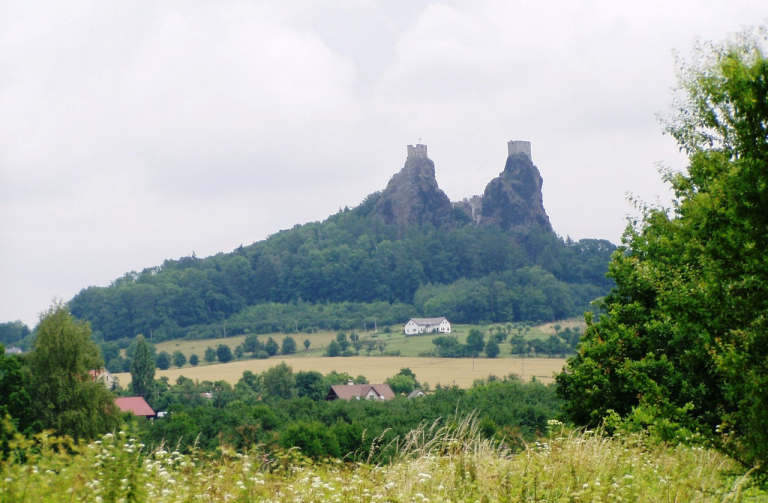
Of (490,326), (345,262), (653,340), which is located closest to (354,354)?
(490,326)

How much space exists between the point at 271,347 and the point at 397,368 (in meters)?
31.5

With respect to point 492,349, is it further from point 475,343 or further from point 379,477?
point 379,477

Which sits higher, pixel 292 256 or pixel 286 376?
pixel 292 256

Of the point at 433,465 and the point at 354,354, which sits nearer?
the point at 433,465

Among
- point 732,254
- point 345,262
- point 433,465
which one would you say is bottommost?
point 433,465

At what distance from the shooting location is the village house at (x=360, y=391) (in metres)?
80.1

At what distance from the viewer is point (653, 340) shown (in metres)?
17.4

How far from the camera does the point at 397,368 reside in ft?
338

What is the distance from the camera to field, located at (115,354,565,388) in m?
94.4

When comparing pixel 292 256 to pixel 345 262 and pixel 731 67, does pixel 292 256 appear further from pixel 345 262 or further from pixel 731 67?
pixel 731 67

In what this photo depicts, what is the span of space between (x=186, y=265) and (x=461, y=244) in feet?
A: 224

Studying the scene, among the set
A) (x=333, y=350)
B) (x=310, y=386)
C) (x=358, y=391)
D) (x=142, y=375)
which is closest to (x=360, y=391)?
(x=358, y=391)

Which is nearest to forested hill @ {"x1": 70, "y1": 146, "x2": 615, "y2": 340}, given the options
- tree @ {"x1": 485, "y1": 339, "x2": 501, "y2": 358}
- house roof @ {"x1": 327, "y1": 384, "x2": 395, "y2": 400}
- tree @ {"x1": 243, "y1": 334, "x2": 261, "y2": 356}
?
tree @ {"x1": 243, "y1": 334, "x2": 261, "y2": 356}

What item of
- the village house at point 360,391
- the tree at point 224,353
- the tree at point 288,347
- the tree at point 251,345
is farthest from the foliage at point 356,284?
the village house at point 360,391
